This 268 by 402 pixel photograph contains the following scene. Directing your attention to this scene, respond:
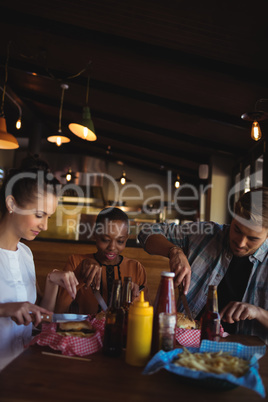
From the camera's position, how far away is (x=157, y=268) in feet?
11.9

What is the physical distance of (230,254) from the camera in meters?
1.92

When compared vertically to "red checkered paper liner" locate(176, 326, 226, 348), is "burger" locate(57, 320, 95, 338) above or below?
above

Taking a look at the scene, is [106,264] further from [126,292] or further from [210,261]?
[126,292]

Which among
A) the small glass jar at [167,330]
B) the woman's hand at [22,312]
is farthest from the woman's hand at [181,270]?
the woman's hand at [22,312]

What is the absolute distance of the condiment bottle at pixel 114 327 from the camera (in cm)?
108

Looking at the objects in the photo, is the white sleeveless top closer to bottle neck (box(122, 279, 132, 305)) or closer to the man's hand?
bottle neck (box(122, 279, 132, 305))

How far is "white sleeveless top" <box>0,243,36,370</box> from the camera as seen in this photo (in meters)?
1.39

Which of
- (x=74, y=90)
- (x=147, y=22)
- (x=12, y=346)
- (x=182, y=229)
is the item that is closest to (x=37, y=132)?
(x=74, y=90)

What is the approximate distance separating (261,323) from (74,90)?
508 centimetres

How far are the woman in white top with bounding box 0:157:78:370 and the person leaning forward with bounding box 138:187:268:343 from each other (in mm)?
656

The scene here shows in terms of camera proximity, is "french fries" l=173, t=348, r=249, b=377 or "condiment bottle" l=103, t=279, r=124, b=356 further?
"condiment bottle" l=103, t=279, r=124, b=356

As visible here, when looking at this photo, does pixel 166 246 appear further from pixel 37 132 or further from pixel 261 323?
pixel 37 132

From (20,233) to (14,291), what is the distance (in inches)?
10.6

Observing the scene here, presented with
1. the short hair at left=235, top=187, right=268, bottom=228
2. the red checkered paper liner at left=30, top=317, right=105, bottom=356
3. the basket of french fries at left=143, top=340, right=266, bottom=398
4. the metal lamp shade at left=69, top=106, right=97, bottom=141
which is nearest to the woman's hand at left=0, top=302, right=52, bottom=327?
the red checkered paper liner at left=30, top=317, right=105, bottom=356
